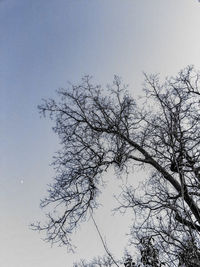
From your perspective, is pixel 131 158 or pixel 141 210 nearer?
pixel 141 210

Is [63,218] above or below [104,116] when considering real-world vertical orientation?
below

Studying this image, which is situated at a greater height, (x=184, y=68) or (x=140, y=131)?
(x=184, y=68)

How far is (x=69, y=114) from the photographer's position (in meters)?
9.14

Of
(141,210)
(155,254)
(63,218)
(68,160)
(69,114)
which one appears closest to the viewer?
(155,254)

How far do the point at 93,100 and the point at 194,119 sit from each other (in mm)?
3462

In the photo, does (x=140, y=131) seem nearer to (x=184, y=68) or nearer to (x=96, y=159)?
(x=96, y=159)

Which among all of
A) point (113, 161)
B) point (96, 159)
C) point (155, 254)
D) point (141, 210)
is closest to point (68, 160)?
point (96, 159)

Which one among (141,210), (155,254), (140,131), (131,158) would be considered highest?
(140,131)

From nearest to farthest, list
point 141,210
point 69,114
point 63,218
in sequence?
point 141,210 → point 63,218 → point 69,114

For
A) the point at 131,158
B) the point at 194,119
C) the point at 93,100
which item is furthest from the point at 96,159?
the point at 194,119

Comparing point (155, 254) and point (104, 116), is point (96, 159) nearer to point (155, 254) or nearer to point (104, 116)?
point (104, 116)

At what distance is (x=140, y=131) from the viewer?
26.3 feet

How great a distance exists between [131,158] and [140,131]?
878 mm

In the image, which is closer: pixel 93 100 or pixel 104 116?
pixel 104 116
